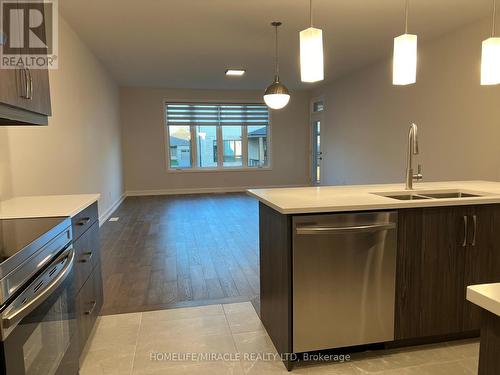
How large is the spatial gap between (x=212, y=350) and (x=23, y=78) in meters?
1.80

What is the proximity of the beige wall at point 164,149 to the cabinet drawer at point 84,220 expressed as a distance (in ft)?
21.0

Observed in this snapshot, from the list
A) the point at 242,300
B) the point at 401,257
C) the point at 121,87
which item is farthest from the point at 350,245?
the point at 121,87

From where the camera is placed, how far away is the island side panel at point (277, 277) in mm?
1846

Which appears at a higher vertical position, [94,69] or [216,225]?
[94,69]

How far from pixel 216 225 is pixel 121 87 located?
4.76 metres

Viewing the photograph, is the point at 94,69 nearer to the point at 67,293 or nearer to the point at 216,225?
the point at 216,225

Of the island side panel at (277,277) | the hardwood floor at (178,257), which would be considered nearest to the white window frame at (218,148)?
the hardwood floor at (178,257)

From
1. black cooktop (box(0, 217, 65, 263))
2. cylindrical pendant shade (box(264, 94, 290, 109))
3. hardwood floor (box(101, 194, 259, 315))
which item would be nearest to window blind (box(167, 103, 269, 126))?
hardwood floor (box(101, 194, 259, 315))

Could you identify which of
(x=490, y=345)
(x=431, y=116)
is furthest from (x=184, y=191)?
(x=490, y=345)

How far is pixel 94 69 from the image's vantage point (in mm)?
5387

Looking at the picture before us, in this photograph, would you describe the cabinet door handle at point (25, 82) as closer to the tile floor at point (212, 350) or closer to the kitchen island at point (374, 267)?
the kitchen island at point (374, 267)

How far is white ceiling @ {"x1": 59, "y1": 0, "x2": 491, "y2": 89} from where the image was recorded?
3.58m

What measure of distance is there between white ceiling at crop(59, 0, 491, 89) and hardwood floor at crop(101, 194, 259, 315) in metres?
2.59

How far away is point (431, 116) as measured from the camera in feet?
16.2
